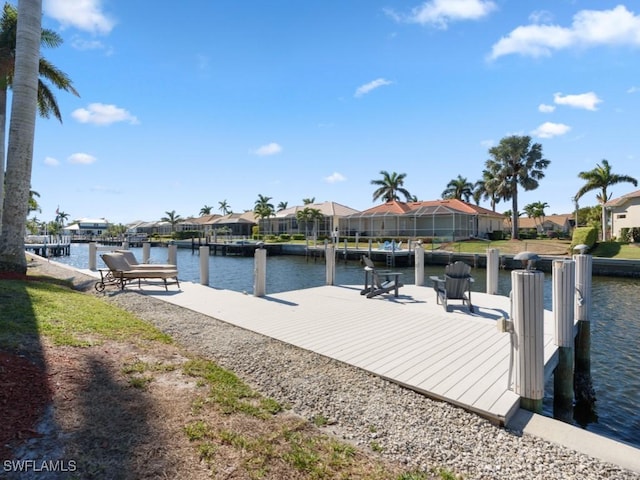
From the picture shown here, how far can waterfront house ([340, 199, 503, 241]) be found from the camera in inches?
1566

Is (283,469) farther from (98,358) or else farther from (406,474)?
(98,358)

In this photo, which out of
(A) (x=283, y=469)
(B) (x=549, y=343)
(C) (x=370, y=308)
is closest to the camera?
(A) (x=283, y=469)

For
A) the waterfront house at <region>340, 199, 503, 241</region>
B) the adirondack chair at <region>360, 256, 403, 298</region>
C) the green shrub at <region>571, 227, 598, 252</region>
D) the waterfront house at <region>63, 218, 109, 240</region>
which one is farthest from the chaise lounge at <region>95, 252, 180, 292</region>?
the waterfront house at <region>63, 218, 109, 240</region>

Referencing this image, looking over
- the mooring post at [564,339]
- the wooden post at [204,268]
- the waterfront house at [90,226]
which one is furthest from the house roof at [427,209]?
the waterfront house at [90,226]

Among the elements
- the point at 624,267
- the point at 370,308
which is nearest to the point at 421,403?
the point at 370,308

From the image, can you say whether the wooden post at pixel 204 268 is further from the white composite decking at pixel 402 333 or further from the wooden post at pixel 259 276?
the wooden post at pixel 259 276

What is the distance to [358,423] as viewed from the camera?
335 centimetres

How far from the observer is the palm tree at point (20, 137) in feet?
32.6

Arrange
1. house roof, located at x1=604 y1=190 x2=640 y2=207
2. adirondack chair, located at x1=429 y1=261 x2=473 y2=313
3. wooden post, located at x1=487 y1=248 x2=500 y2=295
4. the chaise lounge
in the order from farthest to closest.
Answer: house roof, located at x1=604 y1=190 x2=640 y2=207 → wooden post, located at x1=487 y1=248 x2=500 y2=295 → the chaise lounge → adirondack chair, located at x1=429 y1=261 x2=473 y2=313

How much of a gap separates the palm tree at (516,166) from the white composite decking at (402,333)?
114ft

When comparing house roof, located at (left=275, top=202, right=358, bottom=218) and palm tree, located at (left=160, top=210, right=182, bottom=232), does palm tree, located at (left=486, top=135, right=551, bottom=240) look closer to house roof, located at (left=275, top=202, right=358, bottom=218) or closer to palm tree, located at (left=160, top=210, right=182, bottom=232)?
house roof, located at (left=275, top=202, right=358, bottom=218)

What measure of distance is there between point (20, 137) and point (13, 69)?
31.5 ft

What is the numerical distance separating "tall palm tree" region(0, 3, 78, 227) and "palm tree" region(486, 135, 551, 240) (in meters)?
38.6

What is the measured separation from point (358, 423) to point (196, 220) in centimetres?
8552
